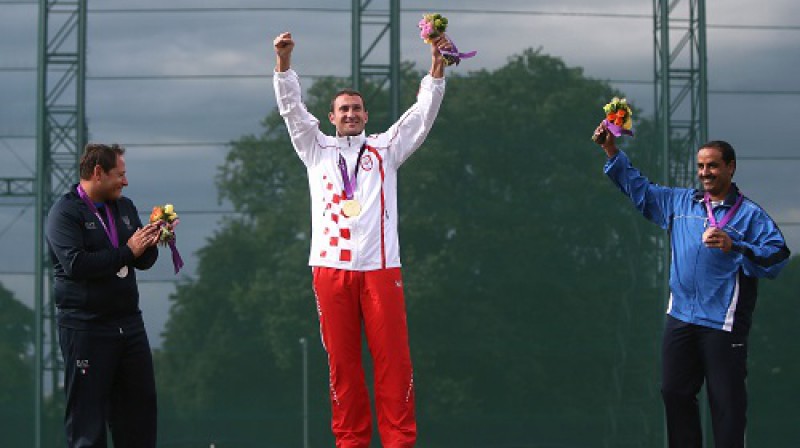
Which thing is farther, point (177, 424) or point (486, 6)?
point (486, 6)

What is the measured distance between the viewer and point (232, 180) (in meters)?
10.1

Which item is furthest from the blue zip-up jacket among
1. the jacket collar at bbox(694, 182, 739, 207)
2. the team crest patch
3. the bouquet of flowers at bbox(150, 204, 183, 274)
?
the bouquet of flowers at bbox(150, 204, 183, 274)

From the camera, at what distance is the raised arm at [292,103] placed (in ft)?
16.6

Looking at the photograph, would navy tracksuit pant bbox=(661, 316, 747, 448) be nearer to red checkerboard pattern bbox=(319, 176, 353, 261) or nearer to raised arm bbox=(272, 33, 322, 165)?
red checkerboard pattern bbox=(319, 176, 353, 261)

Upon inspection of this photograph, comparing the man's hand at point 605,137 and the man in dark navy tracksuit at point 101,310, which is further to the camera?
the man's hand at point 605,137

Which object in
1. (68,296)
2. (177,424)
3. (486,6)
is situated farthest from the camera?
(486,6)

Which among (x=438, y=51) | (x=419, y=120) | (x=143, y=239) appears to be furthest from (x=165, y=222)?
(x=438, y=51)

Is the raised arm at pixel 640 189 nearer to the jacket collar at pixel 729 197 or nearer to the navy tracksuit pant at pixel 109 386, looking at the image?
the jacket collar at pixel 729 197

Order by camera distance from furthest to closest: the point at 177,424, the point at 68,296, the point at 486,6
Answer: the point at 486,6
the point at 177,424
the point at 68,296

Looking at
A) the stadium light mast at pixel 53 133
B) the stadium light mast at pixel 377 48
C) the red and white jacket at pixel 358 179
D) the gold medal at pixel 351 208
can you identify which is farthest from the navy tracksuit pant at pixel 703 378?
the stadium light mast at pixel 53 133

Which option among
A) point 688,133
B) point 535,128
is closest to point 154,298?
point 535,128

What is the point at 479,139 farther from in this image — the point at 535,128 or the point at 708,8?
the point at 708,8

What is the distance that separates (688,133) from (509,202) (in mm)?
1478

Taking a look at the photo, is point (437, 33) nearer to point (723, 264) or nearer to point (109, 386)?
point (723, 264)
